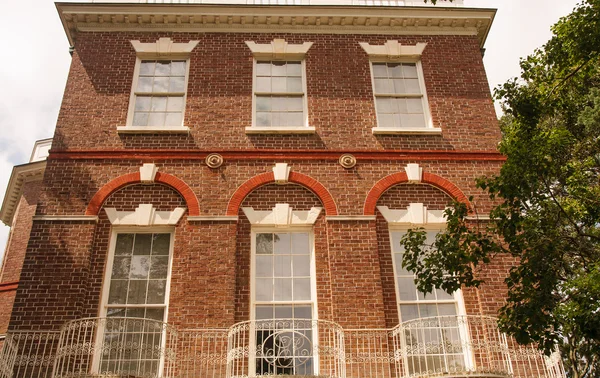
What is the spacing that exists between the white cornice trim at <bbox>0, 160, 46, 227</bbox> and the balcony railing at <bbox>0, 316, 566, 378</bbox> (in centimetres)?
804

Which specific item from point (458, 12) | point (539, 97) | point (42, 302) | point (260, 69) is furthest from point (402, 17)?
point (42, 302)

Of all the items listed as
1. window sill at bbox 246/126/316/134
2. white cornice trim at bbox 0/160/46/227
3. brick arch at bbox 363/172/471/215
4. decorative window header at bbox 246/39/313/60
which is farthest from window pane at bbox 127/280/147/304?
white cornice trim at bbox 0/160/46/227

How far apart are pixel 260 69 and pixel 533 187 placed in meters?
7.37

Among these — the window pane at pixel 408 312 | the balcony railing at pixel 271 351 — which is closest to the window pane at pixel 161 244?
the balcony railing at pixel 271 351

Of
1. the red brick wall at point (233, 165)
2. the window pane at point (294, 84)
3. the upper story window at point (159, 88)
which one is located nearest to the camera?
the red brick wall at point (233, 165)

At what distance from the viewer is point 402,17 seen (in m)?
14.9

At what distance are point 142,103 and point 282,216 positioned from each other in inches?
174

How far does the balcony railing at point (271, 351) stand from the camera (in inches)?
403

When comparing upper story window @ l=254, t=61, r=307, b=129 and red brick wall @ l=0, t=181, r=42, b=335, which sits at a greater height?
upper story window @ l=254, t=61, r=307, b=129

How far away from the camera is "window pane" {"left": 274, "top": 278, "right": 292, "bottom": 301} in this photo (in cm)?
1148

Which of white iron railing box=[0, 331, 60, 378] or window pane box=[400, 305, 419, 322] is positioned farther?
window pane box=[400, 305, 419, 322]

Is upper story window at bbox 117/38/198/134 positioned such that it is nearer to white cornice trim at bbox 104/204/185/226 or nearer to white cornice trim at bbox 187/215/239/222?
white cornice trim at bbox 104/204/185/226

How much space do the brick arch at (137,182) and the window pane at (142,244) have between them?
946 millimetres

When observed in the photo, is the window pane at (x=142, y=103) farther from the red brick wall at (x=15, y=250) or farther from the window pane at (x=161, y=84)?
the red brick wall at (x=15, y=250)
